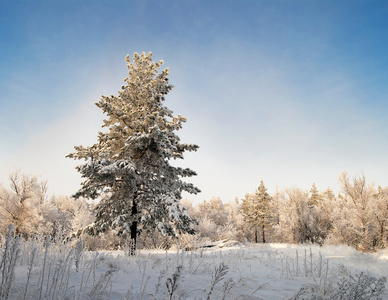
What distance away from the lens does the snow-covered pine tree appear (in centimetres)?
911

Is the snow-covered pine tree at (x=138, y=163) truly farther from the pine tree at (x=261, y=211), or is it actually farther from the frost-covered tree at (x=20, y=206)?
the pine tree at (x=261, y=211)

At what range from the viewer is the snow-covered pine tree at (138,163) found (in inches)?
359

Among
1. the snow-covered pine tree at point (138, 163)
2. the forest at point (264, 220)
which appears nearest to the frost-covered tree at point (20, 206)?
the forest at point (264, 220)

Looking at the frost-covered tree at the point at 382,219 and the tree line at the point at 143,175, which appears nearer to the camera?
the tree line at the point at 143,175

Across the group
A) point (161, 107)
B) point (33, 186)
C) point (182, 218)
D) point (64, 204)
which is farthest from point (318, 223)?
point (64, 204)

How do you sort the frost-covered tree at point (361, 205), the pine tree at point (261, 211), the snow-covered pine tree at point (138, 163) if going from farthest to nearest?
the pine tree at point (261, 211) < the frost-covered tree at point (361, 205) < the snow-covered pine tree at point (138, 163)

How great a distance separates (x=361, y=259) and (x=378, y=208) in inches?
320

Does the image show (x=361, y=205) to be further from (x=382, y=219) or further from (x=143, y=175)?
(x=143, y=175)

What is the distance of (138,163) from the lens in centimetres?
1045

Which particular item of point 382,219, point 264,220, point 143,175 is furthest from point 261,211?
point 143,175

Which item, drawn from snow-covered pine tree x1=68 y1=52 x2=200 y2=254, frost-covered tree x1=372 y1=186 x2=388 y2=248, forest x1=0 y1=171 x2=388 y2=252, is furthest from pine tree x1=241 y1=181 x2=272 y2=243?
snow-covered pine tree x1=68 y1=52 x2=200 y2=254

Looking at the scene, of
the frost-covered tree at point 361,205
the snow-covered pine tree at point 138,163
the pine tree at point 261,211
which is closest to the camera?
the snow-covered pine tree at point 138,163

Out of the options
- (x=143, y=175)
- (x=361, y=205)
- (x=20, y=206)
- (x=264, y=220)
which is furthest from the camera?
(x=264, y=220)

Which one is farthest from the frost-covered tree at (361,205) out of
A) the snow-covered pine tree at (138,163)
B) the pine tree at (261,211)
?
the pine tree at (261,211)
